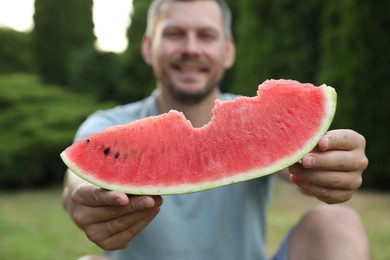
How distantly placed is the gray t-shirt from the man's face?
0.42m

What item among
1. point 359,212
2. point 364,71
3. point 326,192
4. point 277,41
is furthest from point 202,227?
point 277,41

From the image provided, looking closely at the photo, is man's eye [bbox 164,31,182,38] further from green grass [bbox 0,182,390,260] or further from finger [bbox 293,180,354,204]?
green grass [bbox 0,182,390,260]

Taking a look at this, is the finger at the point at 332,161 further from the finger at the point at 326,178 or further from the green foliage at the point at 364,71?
the green foliage at the point at 364,71

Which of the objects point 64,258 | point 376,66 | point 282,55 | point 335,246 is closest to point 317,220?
point 335,246

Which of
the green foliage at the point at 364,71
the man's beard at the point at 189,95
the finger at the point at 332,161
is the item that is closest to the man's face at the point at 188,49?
the man's beard at the point at 189,95

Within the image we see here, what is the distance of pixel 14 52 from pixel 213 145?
34.7 feet

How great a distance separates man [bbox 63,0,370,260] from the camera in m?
1.56

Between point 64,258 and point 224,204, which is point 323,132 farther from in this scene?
point 64,258

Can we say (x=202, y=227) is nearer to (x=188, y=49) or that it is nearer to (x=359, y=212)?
(x=188, y=49)

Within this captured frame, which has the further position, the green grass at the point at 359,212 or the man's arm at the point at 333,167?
the green grass at the point at 359,212

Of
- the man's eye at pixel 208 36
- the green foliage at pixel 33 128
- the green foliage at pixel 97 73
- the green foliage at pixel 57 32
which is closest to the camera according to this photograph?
the man's eye at pixel 208 36

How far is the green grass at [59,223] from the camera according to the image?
4566mm

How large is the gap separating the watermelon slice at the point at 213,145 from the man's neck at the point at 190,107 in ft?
4.20

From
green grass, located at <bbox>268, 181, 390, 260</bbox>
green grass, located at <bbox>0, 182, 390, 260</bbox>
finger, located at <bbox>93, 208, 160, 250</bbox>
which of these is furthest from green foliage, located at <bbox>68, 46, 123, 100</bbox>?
finger, located at <bbox>93, 208, 160, 250</bbox>
